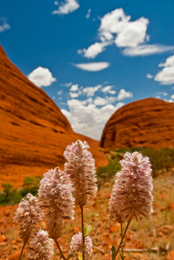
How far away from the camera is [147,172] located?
5.29 ft

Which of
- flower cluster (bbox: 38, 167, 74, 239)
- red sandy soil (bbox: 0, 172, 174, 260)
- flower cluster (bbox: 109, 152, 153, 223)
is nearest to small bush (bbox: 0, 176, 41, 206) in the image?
red sandy soil (bbox: 0, 172, 174, 260)

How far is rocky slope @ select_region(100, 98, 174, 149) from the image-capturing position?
4653cm

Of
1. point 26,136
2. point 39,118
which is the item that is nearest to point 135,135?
point 39,118

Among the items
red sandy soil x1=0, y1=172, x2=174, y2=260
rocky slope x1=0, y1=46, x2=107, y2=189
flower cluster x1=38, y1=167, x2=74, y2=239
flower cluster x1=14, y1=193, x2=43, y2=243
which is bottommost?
red sandy soil x1=0, y1=172, x2=174, y2=260

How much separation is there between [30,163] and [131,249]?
15.8 metres

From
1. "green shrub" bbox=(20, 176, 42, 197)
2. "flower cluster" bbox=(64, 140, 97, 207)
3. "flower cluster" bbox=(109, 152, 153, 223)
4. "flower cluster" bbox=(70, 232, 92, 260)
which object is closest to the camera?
"flower cluster" bbox=(109, 152, 153, 223)

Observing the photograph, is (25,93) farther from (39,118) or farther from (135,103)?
(135,103)

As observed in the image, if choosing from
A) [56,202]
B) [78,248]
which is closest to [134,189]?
[56,202]

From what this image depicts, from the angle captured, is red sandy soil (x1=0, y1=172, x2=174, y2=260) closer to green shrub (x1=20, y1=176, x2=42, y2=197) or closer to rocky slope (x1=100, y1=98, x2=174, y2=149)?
green shrub (x1=20, y1=176, x2=42, y2=197)

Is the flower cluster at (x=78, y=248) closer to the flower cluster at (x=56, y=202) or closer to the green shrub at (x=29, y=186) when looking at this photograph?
the flower cluster at (x=56, y=202)

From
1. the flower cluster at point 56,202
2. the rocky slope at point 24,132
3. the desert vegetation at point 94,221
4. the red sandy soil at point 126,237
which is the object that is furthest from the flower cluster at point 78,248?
the rocky slope at point 24,132

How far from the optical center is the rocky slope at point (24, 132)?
59.3ft

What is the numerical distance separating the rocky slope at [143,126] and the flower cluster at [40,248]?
4534 centimetres

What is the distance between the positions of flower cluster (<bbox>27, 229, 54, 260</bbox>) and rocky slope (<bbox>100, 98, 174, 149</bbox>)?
149 ft
